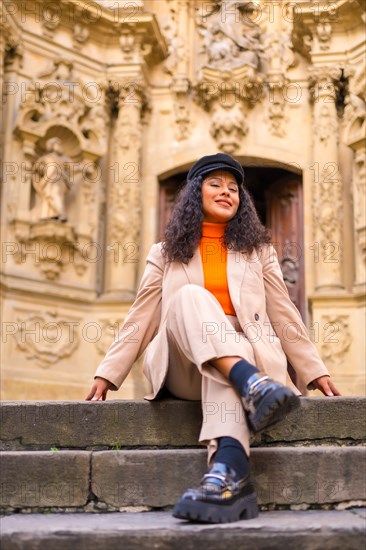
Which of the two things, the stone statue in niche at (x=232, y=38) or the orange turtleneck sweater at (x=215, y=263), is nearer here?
the orange turtleneck sweater at (x=215, y=263)

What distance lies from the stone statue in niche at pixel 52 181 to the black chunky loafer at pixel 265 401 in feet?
19.2

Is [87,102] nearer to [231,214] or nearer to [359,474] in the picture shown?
[231,214]

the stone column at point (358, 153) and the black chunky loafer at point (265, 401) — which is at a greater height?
the stone column at point (358, 153)

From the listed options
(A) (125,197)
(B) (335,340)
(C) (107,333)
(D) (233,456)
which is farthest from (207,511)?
(A) (125,197)

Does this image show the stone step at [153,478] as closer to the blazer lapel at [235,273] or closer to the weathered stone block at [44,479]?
the weathered stone block at [44,479]

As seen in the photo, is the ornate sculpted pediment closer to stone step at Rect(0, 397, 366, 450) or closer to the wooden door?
the wooden door

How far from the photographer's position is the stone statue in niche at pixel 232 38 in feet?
28.2

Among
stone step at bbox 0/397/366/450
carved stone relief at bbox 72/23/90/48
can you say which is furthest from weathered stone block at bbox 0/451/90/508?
carved stone relief at bbox 72/23/90/48

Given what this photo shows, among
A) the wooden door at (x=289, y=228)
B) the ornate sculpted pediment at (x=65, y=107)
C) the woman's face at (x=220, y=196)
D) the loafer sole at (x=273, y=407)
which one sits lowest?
the loafer sole at (x=273, y=407)

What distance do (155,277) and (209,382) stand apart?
702 millimetres

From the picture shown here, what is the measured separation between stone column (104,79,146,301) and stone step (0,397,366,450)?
5.18 m

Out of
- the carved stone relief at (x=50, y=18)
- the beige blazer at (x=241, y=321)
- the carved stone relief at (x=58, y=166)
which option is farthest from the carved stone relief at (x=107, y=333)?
the beige blazer at (x=241, y=321)

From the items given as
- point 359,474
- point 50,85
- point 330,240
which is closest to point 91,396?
point 359,474

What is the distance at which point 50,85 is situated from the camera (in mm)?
8281
